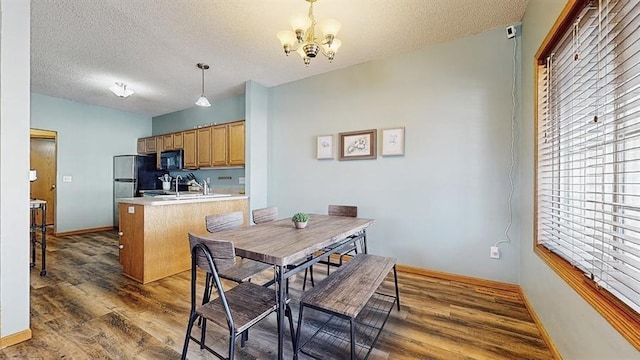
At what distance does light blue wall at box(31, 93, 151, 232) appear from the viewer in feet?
15.9

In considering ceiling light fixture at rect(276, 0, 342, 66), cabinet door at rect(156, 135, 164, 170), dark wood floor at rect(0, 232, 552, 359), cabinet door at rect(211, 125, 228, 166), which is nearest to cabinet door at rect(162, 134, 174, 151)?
cabinet door at rect(156, 135, 164, 170)

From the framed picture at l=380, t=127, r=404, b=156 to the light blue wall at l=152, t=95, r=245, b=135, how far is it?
2.70 meters

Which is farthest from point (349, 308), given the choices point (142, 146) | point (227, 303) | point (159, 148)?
point (142, 146)

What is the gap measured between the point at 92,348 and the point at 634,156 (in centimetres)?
310

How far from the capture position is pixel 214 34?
2.69m

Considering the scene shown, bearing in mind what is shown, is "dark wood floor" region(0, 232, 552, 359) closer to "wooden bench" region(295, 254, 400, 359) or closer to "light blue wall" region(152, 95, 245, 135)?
→ "wooden bench" region(295, 254, 400, 359)

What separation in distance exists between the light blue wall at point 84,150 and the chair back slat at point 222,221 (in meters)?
4.83

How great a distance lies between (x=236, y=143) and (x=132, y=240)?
194cm

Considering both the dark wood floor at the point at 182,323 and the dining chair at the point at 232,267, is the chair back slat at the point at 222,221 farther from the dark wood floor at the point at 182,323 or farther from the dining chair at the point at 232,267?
the dark wood floor at the point at 182,323

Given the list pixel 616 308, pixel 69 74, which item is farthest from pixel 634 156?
pixel 69 74

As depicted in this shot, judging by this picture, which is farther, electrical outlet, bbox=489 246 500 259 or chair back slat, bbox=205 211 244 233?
electrical outlet, bbox=489 246 500 259

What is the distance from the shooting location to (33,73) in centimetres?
369

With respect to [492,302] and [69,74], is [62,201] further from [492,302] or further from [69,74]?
[492,302]

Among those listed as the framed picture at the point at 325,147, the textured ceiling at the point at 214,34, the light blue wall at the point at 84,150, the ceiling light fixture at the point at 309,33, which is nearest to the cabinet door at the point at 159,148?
the light blue wall at the point at 84,150
